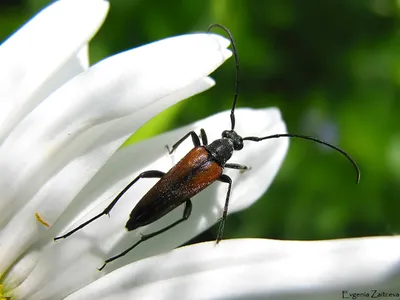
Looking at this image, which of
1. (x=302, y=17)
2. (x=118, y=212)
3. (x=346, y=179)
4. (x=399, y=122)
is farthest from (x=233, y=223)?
(x=118, y=212)

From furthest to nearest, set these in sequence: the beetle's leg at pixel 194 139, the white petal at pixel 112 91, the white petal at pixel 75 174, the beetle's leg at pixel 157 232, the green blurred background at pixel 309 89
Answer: the green blurred background at pixel 309 89 < the beetle's leg at pixel 194 139 < the beetle's leg at pixel 157 232 < the white petal at pixel 75 174 < the white petal at pixel 112 91

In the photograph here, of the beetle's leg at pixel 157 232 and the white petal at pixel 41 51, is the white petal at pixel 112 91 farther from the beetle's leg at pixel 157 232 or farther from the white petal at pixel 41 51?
the beetle's leg at pixel 157 232

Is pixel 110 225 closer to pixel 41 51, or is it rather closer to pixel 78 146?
pixel 78 146

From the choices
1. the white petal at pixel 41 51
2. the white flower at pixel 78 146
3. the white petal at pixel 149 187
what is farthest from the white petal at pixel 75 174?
the white petal at pixel 41 51

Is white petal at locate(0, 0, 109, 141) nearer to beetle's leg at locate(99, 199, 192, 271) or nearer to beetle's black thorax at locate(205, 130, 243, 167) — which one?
beetle's leg at locate(99, 199, 192, 271)

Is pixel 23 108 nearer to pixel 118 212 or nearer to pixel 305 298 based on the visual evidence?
pixel 118 212

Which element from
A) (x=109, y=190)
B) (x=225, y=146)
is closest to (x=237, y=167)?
(x=225, y=146)

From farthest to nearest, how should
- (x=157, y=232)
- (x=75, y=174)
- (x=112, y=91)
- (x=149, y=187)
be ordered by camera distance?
(x=149, y=187) → (x=157, y=232) → (x=75, y=174) → (x=112, y=91)
